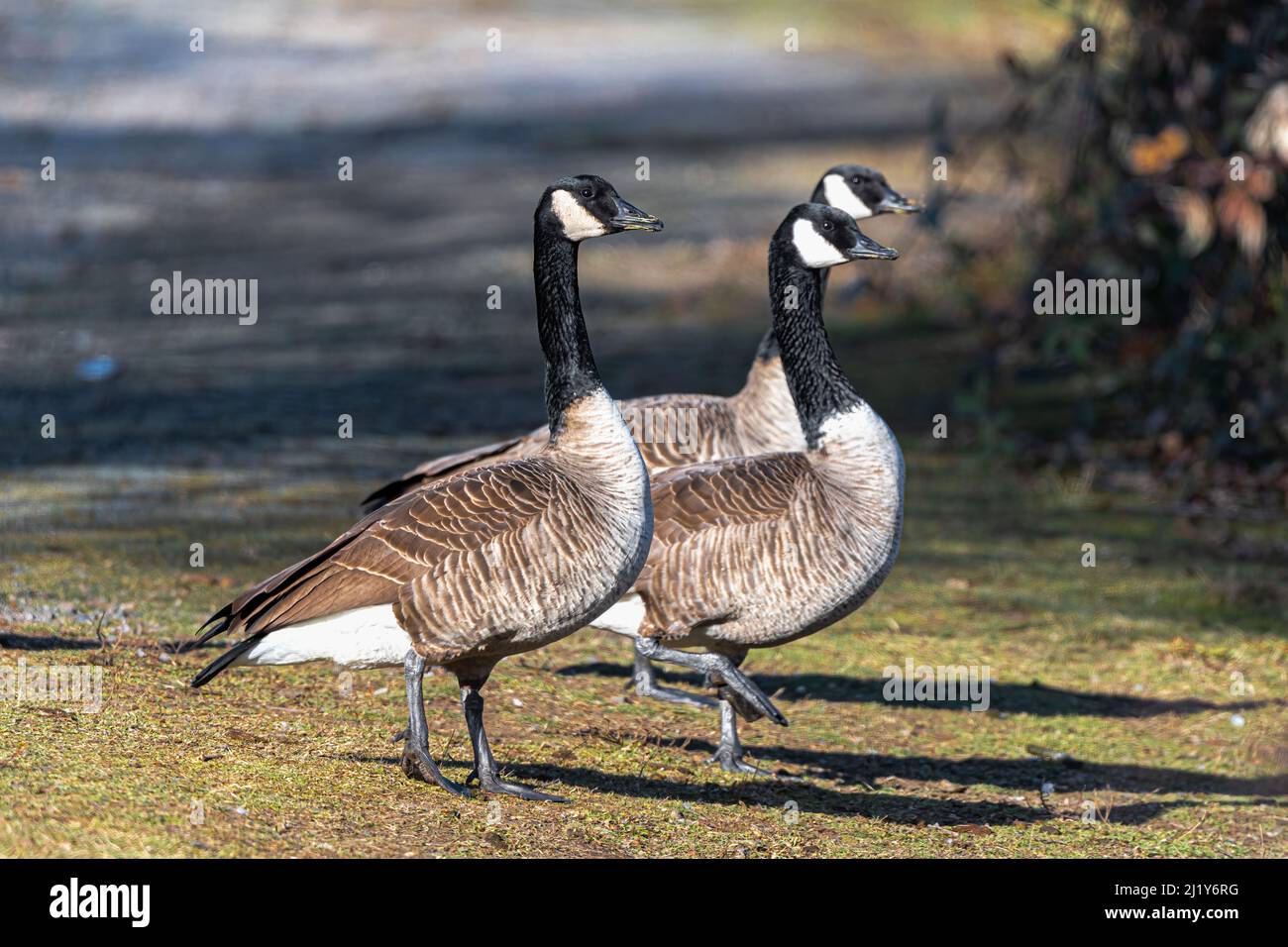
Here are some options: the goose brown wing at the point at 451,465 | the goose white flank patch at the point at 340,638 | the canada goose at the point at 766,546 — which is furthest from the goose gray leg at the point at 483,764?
the goose brown wing at the point at 451,465

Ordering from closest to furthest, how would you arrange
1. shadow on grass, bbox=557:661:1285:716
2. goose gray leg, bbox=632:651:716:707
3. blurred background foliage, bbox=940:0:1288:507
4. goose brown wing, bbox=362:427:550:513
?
goose gray leg, bbox=632:651:716:707
goose brown wing, bbox=362:427:550:513
shadow on grass, bbox=557:661:1285:716
blurred background foliage, bbox=940:0:1288:507

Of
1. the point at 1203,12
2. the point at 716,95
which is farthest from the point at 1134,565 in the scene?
the point at 716,95

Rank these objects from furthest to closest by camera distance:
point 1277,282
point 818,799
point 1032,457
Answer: point 1032,457 < point 1277,282 < point 818,799

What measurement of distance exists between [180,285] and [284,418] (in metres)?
4.61

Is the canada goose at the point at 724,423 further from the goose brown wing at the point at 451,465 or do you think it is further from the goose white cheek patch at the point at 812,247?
the goose white cheek patch at the point at 812,247

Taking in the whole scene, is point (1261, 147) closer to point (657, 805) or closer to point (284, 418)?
point (657, 805)

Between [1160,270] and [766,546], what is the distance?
7.92m

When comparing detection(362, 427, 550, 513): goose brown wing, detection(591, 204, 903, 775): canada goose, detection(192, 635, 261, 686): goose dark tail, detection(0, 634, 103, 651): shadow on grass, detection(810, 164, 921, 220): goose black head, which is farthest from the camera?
detection(810, 164, 921, 220): goose black head

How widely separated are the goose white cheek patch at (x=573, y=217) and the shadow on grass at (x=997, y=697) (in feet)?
8.16

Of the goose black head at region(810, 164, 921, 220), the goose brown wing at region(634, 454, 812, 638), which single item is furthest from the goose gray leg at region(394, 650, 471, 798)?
the goose black head at region(810, 164, 921, 220)

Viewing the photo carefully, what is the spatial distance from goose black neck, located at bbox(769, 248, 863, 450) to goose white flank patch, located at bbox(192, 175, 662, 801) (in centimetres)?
147

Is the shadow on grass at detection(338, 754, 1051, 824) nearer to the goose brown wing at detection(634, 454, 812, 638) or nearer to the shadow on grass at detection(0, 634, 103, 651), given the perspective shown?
the goose brown wing at detection(634, 454, 812, 638)

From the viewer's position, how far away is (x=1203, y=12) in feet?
41.4

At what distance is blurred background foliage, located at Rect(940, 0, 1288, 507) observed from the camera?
11.8 metres
